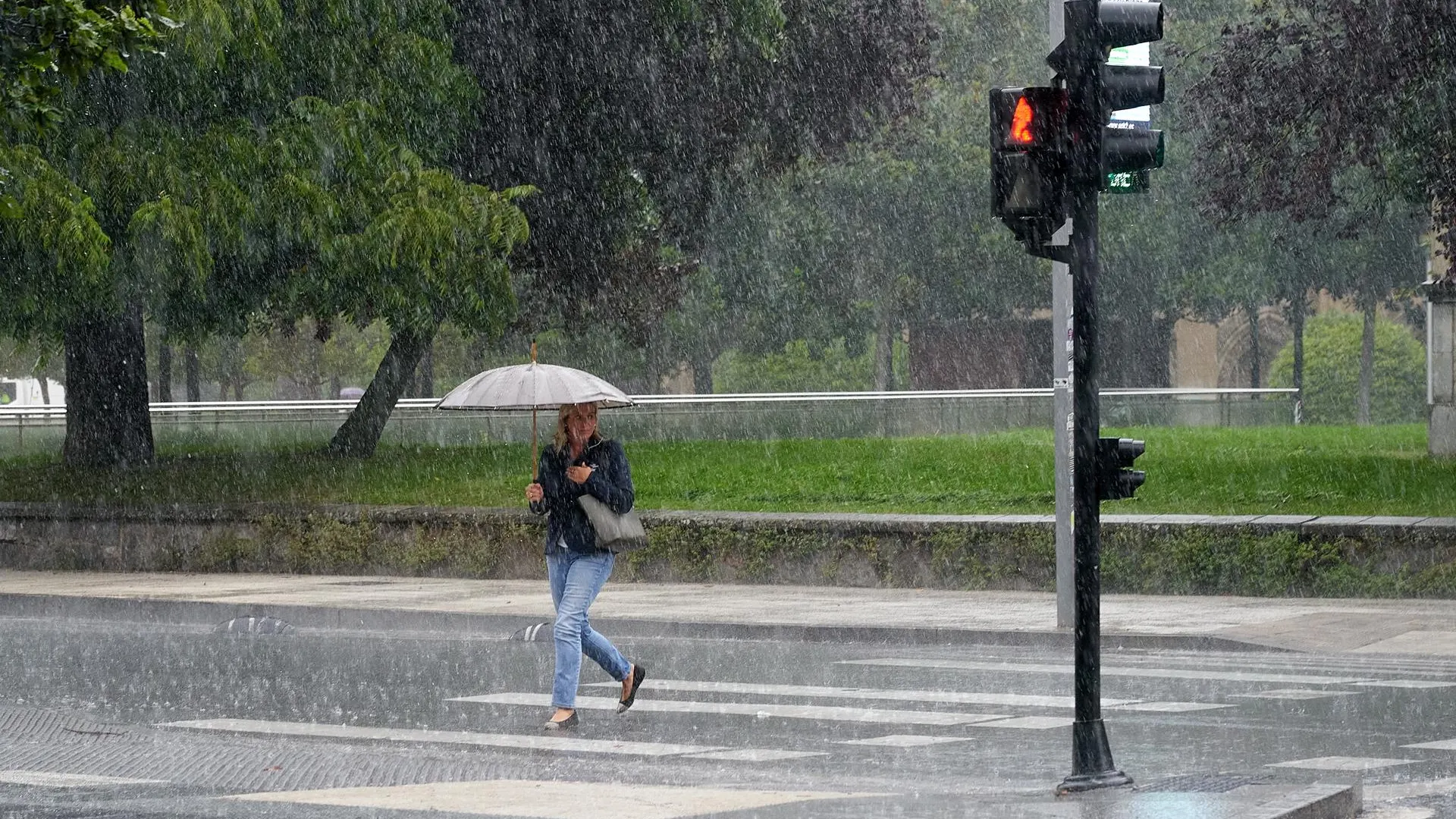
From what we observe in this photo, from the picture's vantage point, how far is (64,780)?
29.5 feet

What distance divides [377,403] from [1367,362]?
35.6 m

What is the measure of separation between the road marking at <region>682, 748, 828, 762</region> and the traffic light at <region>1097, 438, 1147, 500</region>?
228 centimetres

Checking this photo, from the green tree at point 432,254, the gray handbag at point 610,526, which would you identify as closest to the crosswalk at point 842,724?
the gray handbag at point 610,526

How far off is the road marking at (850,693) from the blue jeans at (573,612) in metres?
1.36

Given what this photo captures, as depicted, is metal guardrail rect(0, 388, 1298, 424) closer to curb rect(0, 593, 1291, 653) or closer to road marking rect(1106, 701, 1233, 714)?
curb rect(0, 593, 1291, 653)

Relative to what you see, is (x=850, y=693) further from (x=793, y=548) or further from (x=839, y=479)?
(x=839, y=479)

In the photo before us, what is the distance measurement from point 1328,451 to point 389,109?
1365cm

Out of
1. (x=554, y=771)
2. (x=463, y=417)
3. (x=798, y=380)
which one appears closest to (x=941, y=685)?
(x=554, y=771)

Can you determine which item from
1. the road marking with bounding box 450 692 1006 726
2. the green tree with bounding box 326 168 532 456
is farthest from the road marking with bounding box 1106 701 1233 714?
the green tree with bounding box 326 168 532 456

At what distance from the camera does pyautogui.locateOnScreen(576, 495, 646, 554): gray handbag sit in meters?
Result: 10.7

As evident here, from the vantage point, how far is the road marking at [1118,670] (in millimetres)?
12156

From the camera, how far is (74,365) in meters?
26.3

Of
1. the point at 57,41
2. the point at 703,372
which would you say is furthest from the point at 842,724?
the point at 703,372

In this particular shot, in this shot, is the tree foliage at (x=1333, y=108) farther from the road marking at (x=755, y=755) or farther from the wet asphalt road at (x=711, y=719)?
the road marking at (x=755, y=755)
